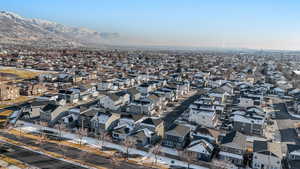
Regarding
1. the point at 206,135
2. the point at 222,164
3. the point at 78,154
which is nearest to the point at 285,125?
the point at 206,135

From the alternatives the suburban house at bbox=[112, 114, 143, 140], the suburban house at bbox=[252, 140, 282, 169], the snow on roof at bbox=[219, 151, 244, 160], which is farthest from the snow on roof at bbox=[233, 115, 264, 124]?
the suburban house at bbox=[112, 114, 143, 140]

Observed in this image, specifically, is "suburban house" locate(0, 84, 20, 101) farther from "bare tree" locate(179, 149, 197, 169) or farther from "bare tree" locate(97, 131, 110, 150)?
"bare tree" locate(179, 149, 197, 169)

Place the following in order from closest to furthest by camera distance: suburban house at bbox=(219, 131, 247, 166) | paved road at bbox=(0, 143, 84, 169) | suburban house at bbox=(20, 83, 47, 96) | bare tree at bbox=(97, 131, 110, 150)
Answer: paved road at bbox=(0, 143, 84, 169), suburban house at bbox=(219, 131, 247, 166), bare tree at bbox=(97, 131, 110, 150), suburban house at bbox=(20, 83, 47, 96)

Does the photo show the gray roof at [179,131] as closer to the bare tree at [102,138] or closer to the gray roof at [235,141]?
the gray roof at [235,141]

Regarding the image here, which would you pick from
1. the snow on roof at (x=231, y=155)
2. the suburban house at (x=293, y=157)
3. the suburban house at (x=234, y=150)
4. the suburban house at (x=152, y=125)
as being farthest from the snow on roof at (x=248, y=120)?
the suburban house at (x=152, y=125)

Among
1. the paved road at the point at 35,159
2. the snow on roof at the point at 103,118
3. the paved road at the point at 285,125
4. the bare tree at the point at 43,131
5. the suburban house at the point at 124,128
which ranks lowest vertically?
the paved road at the point at 285,125
